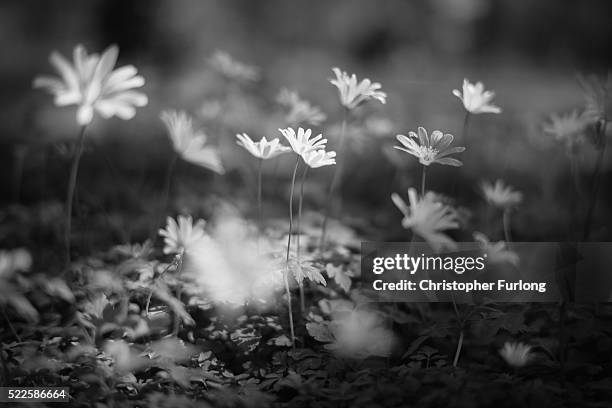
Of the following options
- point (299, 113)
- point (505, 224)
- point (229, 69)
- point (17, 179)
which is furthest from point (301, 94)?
point (505, 224)

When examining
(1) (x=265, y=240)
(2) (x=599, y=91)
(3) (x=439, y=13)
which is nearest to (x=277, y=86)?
(1) (x=265, y=240)

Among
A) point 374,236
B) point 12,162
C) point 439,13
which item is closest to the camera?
point 374,236

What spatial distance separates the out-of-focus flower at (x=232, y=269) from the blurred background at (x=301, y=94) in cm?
65

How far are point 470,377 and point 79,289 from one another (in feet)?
5.27

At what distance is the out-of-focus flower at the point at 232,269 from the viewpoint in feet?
6.92

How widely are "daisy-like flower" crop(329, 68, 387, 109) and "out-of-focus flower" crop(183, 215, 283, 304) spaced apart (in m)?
0.79

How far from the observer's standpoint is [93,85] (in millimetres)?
1716

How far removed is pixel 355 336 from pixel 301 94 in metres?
4.48

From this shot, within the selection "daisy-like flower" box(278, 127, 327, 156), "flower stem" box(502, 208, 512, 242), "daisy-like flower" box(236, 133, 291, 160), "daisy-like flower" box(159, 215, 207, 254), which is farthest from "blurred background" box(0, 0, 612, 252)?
"daisy-like flower" box(278, 127, 327, 156)

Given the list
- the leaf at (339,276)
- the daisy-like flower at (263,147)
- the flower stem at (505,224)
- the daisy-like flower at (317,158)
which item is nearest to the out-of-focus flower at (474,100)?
the flower stem at (505,224)

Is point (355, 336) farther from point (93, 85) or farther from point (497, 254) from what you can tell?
point (93, 85)

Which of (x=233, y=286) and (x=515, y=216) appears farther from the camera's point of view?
(x=515, y=216)

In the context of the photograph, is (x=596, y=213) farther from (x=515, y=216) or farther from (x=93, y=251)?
(x=93, y=251)

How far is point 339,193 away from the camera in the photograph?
12.8ft
